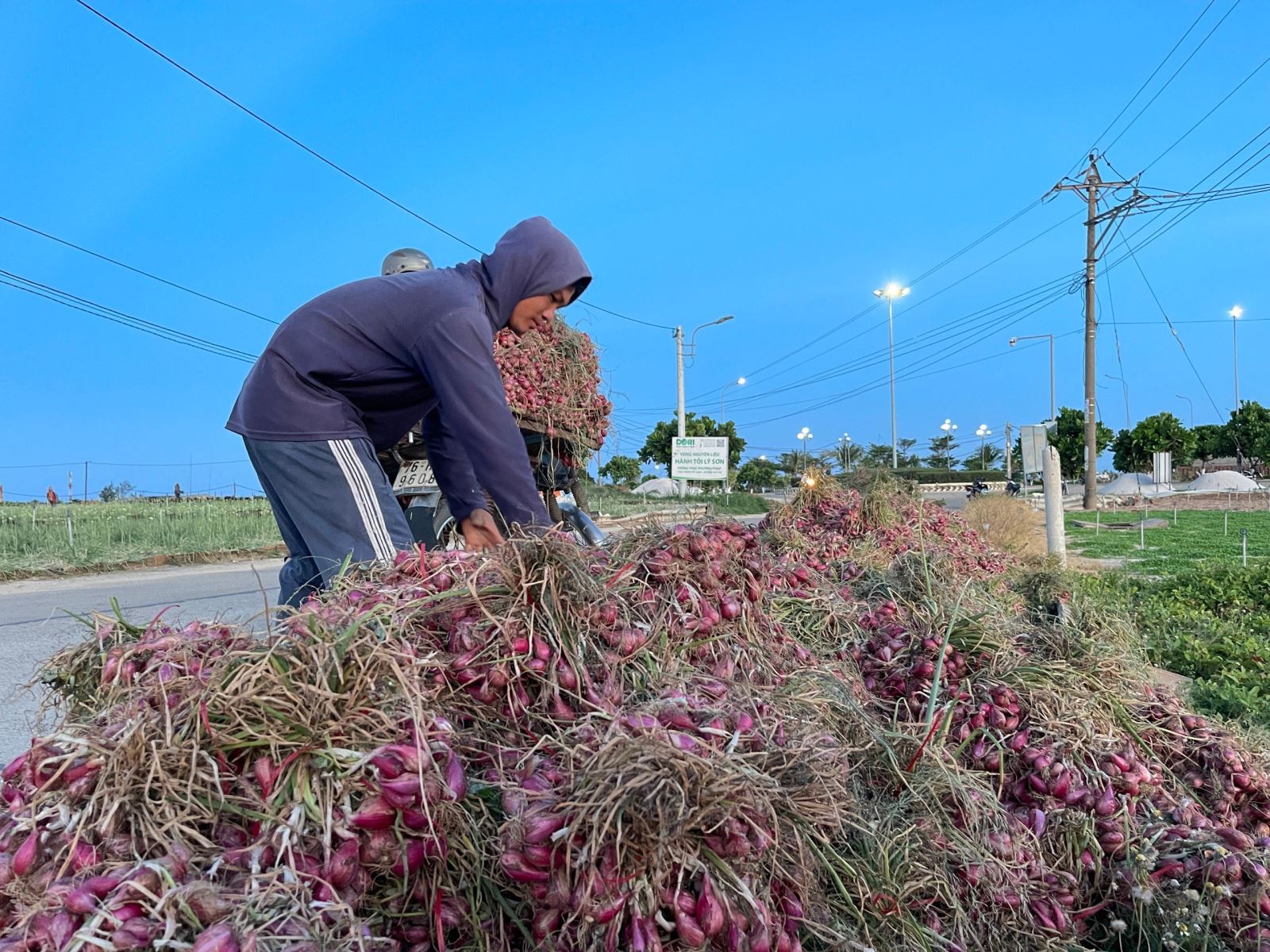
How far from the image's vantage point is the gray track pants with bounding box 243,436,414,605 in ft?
7.98

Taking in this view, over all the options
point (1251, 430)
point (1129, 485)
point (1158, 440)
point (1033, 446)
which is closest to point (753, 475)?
point (1129, 485)

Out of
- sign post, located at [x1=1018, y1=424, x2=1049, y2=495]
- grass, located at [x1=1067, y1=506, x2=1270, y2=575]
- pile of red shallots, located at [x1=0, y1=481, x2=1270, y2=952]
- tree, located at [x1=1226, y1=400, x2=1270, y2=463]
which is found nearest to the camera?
pile of red shallots, located at [x1=0, y1=481, x2=1270, y2=952]

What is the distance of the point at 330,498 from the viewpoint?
8.00 ft

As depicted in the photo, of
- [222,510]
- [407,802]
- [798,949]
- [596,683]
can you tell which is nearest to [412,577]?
[596,683]

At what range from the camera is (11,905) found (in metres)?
1.03

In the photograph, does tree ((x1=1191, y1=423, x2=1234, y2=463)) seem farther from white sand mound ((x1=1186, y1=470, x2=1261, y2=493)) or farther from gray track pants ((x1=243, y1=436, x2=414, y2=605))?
gray track pants ((x1=243, y1=436, x2=414, y2=605))

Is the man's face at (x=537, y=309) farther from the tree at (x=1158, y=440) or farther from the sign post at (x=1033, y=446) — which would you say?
the tree at (x=1158, y=440)

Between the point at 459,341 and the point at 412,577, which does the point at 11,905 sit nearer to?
the point at 412,577

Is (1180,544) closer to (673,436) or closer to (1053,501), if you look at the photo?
(1053,501)

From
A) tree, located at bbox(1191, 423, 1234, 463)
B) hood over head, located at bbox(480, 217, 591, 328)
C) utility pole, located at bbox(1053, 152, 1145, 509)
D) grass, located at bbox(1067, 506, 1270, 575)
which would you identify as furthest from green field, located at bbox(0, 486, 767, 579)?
tree, located at bbox(1191, 423, 1234, 463)

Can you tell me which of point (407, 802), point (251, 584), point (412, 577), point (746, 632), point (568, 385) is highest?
point (568, 385)

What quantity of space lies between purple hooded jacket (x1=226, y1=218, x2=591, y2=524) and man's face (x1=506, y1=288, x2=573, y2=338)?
39 mm

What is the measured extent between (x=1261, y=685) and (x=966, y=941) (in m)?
3.86

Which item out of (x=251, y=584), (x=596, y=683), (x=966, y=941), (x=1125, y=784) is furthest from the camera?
(x=251, y=584)
